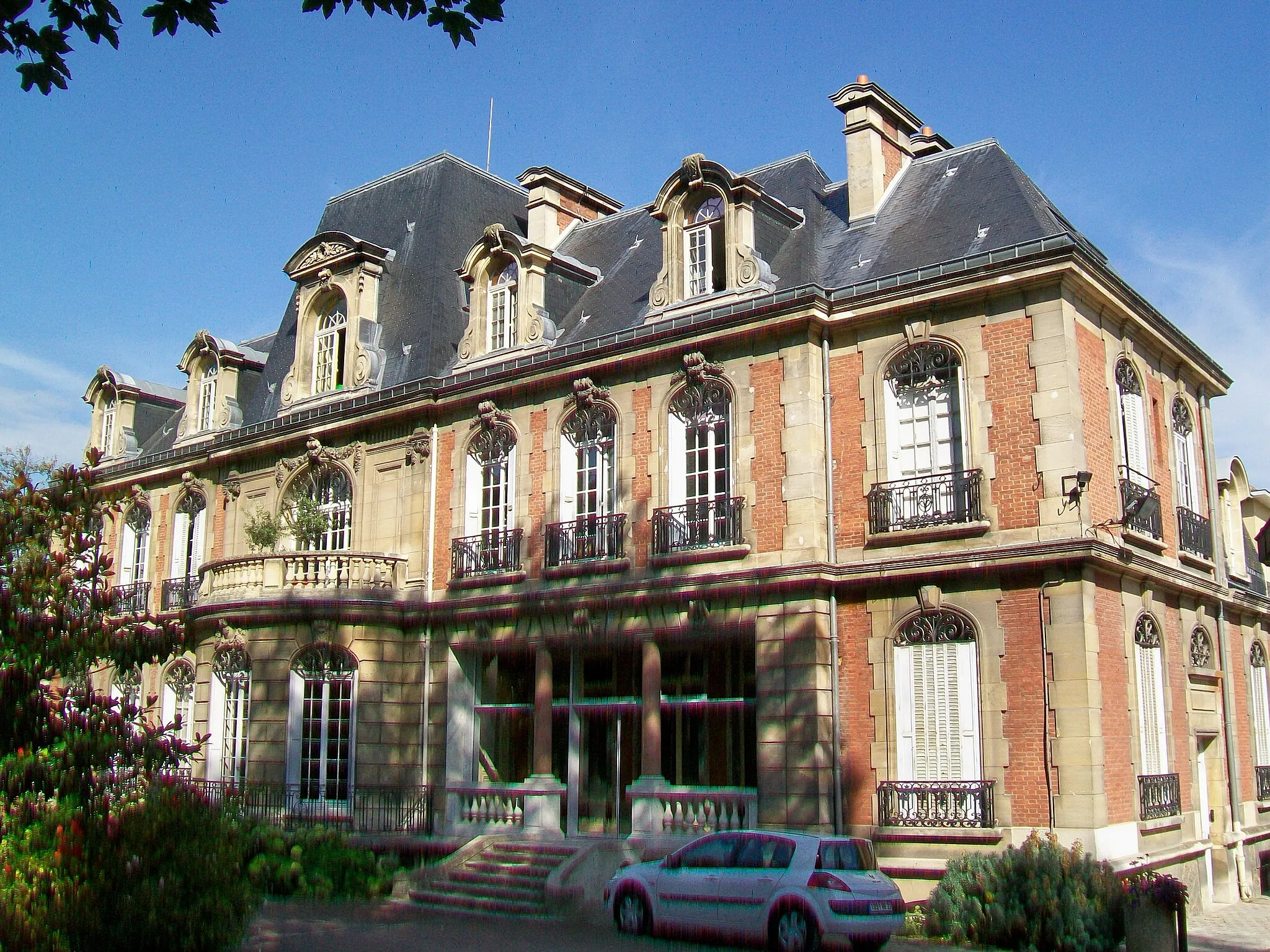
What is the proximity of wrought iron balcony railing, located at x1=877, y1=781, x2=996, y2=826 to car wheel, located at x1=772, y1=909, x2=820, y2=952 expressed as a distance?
11.3 feet

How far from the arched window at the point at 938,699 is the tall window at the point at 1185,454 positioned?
6025 millimetres

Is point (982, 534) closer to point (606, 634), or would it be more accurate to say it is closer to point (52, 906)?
point (606, 634)

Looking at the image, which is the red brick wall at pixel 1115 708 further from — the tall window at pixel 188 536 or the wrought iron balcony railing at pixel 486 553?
the tall window at pixel 188 536

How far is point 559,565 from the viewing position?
2053 cm

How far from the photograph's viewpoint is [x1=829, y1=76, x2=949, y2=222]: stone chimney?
20828mm

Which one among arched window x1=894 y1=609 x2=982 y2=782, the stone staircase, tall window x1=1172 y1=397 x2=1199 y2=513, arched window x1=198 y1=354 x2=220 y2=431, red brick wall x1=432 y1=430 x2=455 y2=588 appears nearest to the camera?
arched window x1=894 y1=609 x2=982 y2=782

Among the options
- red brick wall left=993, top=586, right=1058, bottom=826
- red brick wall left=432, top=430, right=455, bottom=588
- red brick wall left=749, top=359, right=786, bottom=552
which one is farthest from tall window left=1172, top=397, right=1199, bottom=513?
red brick wall left=432, top=430, right=455, bottom=588

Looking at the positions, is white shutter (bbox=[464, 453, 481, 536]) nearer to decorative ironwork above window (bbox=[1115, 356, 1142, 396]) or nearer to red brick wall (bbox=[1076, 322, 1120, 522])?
red brick wall (bbox=[1076, 322, 1120, 522])

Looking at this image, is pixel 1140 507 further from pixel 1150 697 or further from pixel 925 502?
pixel 1150 697

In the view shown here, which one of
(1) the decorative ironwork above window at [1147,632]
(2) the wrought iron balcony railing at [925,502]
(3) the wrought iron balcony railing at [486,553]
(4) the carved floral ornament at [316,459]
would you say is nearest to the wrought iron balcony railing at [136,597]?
(4) the carved floral ornament at [316,459]

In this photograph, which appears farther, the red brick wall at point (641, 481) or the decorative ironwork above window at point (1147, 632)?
the red brick wall at point (641, 481)

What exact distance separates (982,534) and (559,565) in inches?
272

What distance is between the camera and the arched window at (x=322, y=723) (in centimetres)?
2178

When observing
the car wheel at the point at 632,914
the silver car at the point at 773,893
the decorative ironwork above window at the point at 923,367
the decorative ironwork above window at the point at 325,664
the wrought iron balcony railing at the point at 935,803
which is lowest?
the car wheel at the point at 632,914
